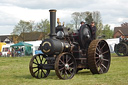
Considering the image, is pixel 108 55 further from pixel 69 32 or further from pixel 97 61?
pixel 69 32

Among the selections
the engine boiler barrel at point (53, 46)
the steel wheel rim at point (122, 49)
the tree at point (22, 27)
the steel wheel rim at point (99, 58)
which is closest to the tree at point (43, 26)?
the tree at point (22, 27)

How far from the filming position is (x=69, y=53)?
7758mm

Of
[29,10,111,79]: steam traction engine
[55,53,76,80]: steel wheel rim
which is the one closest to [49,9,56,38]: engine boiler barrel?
[29,10,111,79]: steam traction engine

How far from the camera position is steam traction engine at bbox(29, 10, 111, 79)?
7.65 m

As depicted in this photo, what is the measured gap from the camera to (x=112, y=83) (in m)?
6.49

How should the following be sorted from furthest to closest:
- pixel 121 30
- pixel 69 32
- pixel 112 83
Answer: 1. pixel 121 30
2. pixel 69 32
3. pixel 112 83

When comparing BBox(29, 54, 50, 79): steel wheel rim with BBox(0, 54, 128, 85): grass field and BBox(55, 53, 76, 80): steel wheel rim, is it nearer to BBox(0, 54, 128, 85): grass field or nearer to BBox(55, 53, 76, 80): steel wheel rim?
BBox(0, 54, 128, 85): grass field

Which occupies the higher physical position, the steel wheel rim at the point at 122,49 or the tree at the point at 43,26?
the tree at the point at 43,26

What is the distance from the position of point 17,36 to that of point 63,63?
49831 millimetres

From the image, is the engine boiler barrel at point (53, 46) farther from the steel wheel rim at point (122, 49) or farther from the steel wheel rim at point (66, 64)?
the steel wheel rim at point (122, 49)

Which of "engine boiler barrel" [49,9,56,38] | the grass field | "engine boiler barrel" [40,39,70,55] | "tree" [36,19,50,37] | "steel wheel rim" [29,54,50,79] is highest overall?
"tree" [36,19,50,37]

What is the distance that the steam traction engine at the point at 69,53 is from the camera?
7.65 meters

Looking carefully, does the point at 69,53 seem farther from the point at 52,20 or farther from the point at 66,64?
the point at 52,20

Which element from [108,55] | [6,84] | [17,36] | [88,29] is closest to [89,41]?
[88,29]
